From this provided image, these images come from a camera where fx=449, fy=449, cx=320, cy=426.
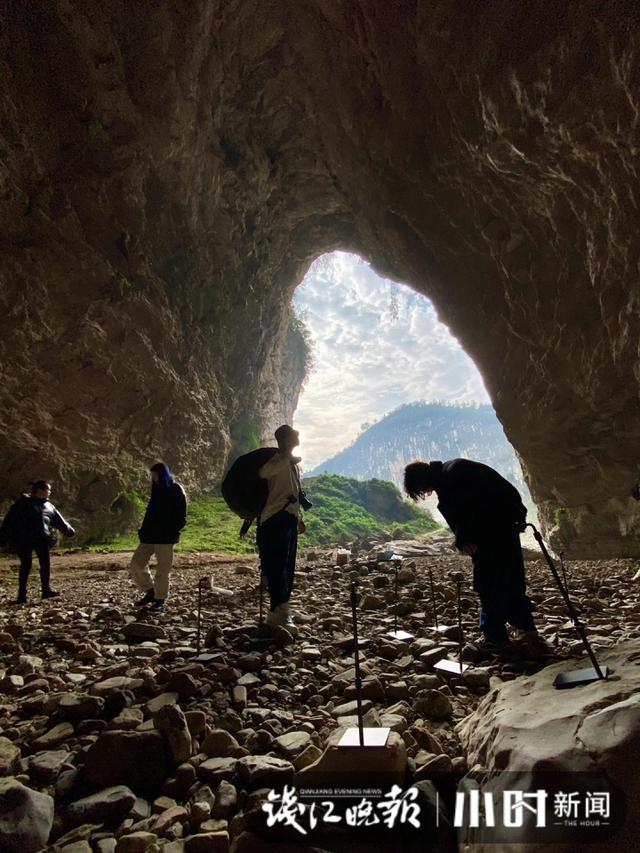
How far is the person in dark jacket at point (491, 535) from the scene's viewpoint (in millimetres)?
3680

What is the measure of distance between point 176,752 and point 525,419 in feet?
34.8

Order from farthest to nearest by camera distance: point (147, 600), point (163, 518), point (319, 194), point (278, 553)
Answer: point (319, 194) < point (163, 518) < point (147, 600) < point (278, 553)

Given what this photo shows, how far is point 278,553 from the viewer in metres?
4.53

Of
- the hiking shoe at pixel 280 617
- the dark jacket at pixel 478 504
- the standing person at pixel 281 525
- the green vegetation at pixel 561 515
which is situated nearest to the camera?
the dark jacket at pixel 478 504

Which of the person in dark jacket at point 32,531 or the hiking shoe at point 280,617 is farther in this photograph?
the person in dark jacket at point 32,531

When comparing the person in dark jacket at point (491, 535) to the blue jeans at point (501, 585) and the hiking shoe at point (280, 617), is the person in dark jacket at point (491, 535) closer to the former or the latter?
the blue jeans at point (501, 585)

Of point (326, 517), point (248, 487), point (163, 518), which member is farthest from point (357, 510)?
point (248, 487)

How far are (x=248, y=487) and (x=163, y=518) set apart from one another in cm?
164

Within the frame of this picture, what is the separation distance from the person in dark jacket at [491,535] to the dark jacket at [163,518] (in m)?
3.45

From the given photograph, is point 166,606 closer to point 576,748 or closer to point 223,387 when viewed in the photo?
point 576,748

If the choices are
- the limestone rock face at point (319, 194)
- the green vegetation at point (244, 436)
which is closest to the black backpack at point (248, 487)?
the limestone rock face at point (319, 194)

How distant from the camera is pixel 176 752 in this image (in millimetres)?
1907

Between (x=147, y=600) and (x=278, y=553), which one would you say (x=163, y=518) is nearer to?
(x=147, y=600)

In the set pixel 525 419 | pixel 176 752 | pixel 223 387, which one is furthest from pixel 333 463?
pixel 176 752
